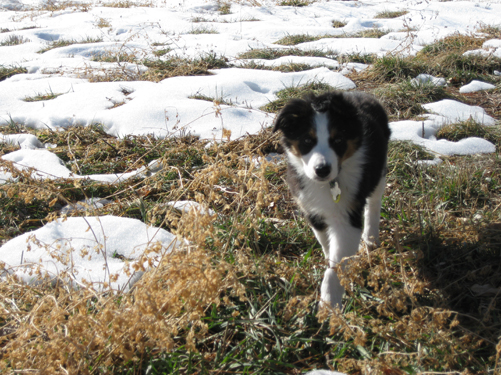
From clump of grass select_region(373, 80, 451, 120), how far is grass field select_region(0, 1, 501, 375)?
160 millimetres

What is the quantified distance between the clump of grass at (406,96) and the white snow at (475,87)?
0.45 m

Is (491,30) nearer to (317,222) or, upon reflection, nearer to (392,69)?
(392,69)

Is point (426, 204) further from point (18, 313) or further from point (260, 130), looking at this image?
point (18, 313)

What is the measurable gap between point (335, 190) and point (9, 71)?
21.3 ft

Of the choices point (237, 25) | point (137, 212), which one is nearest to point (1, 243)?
point (137, 212)

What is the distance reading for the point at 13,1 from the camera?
596 inches

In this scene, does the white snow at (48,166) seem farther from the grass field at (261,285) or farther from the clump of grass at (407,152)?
the clump of grass at (407,152)

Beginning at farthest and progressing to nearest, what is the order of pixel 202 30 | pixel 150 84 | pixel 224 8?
1. pixel 224 8
2. pixel 202 30
3. pixel 150 84

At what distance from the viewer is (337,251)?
243cm

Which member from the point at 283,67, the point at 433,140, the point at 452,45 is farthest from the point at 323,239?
the point at 452,45

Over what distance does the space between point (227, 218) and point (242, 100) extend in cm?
265

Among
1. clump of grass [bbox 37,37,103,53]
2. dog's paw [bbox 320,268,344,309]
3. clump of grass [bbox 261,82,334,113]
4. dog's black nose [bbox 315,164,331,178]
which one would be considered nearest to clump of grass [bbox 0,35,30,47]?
clump of grass [bbox 37,37,103,53]

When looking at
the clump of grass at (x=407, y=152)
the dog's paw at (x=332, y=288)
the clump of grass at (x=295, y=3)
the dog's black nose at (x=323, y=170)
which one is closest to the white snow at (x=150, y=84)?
the clump of grass at (x=407, y=152)

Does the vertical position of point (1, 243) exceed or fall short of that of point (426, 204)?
it falls short
